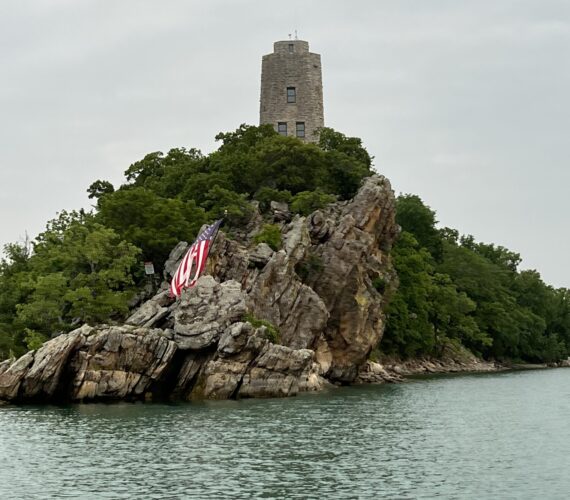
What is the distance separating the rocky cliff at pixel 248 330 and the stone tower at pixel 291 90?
61.8ft

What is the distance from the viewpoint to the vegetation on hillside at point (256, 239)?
2689 inches

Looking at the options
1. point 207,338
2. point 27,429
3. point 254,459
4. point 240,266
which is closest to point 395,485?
point 254,459

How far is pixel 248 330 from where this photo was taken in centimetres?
5925

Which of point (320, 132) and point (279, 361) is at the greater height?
point (320, 132)

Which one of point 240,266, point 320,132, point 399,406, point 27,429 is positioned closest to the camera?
point 27,429

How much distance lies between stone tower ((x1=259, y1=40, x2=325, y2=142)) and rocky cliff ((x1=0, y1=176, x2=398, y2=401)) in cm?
1883

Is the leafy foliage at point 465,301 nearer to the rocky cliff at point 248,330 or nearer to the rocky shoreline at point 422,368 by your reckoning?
the rocky shoreline at point 422,368

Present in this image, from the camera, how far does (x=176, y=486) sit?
102 feet

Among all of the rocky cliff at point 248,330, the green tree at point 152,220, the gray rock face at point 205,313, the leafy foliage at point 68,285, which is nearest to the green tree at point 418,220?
the rocky cliff at point 248,330

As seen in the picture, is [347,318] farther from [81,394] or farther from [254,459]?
[254,459]

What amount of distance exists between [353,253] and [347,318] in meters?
5.36

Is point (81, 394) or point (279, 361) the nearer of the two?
point (81, 394)

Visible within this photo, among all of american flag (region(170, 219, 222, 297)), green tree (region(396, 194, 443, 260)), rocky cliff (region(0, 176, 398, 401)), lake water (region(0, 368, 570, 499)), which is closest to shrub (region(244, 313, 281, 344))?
rocky cliff (region(0, 176, 398, 401))

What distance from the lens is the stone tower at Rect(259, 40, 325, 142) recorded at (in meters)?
101
